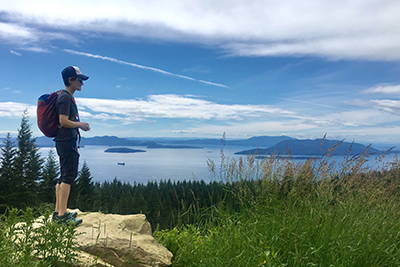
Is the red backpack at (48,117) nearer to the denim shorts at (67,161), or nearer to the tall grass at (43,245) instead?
the denim shorts at (67,161)

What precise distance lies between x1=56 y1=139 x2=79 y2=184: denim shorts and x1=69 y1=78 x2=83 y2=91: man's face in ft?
2.66

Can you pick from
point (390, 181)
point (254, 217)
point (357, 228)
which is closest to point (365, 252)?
point (357, 228)

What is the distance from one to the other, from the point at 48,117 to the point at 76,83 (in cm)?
64

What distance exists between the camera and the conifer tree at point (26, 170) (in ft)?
84.9

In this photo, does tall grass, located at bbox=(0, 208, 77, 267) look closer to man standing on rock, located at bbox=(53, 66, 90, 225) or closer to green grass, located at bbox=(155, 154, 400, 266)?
man standing on rock, located at bbox=(53, 66, 90, 225)

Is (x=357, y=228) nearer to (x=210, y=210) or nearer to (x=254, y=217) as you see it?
(x=254, y=217)

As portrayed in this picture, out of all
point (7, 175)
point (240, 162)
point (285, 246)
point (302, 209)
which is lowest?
point (7, 175)

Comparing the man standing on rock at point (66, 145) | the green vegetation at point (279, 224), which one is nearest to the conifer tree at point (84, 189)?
the green vegetation at point (279, 224)

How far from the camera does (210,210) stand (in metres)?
7.08

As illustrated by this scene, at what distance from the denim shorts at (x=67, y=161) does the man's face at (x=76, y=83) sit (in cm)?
81

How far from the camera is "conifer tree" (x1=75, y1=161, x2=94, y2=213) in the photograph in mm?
26595

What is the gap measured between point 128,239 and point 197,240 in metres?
1.24

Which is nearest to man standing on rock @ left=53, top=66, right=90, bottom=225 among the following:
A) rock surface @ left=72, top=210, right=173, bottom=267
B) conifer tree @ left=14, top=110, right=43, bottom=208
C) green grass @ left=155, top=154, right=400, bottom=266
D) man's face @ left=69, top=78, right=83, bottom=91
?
man's face @ left=69, top=78, right=83, bottom=91

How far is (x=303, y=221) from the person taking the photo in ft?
17.3
